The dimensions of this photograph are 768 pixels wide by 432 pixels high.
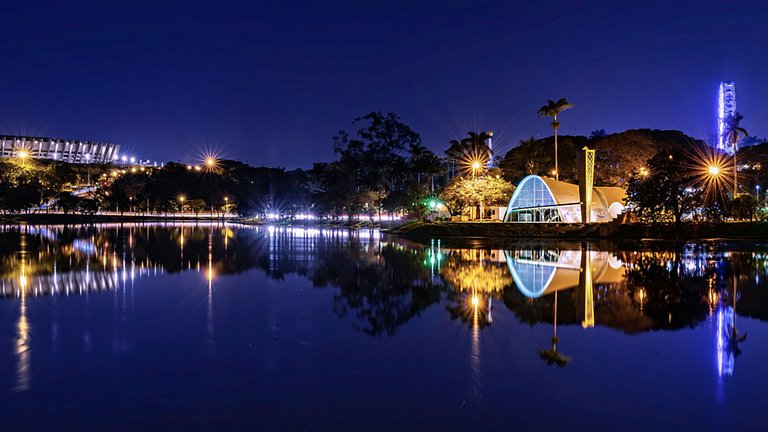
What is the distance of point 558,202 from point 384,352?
48515 mm

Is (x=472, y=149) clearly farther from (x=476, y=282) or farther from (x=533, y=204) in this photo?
(x=476, y=282)

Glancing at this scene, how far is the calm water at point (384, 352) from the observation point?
7.05 m

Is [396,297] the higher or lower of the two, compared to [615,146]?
lower

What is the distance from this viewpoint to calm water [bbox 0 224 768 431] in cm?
705

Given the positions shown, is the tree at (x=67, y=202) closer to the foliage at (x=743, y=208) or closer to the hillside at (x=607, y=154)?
the hillside at (x=607, y=154)

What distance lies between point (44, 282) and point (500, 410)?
16.9 m

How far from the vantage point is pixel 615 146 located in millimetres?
75312

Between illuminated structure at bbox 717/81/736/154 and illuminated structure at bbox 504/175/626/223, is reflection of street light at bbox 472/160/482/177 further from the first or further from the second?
illuminated structure at bbox 717/81/736/154

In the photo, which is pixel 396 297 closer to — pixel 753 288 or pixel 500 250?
pixel 753 288

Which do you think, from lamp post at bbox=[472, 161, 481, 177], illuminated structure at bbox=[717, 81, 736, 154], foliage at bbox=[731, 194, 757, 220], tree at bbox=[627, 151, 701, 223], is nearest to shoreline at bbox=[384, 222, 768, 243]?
tree at bbox=[627, 151, 701, 223]

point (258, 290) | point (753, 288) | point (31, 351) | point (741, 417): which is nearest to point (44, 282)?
point (258, 290)

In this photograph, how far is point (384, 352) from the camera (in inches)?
388

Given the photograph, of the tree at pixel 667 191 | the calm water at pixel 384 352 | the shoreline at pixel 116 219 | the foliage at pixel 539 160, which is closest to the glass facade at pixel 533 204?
the tree at pixel 667 191

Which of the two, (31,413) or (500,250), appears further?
(500,250)
